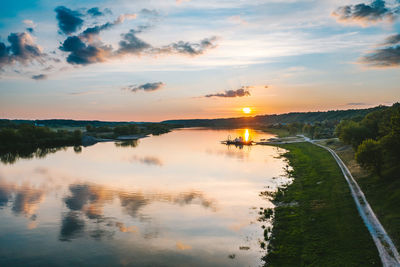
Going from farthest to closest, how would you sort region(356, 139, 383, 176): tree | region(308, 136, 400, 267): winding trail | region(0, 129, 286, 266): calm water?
region(356, 139, 383, 176): tree < region(0, 129, 286, 266): calm water < region(308, 136, 400, 267): winding trail

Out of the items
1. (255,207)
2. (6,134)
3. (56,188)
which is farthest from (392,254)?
(6,134)

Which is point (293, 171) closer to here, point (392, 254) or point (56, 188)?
point (392, 254)

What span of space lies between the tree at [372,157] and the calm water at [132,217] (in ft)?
39.5

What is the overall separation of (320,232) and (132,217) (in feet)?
54.0

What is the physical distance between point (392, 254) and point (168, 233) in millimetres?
15535

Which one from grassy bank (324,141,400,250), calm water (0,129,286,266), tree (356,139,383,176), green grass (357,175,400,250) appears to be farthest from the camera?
tree (356,139,383,176)

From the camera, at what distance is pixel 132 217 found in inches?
1072

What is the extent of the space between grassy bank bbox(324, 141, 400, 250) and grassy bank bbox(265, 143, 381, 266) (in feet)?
5.41

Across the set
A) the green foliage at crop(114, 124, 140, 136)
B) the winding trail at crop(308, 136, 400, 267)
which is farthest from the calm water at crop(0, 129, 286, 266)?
the green foliage at crop(114, 124, 140, 136)

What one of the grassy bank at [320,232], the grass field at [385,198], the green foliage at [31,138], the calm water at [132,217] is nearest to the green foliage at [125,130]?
the green foliage at [31,138]

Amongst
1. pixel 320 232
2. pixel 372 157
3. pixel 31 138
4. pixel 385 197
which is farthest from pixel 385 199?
pixel 31 138

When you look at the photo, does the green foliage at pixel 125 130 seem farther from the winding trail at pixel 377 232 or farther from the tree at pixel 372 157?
the winding trail at pixel 377 232

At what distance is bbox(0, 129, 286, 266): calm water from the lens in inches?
776

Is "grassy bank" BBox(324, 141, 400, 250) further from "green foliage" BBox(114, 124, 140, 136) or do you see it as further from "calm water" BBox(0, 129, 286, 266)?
"green foliage" BBox(114, 124, 140, 136)
